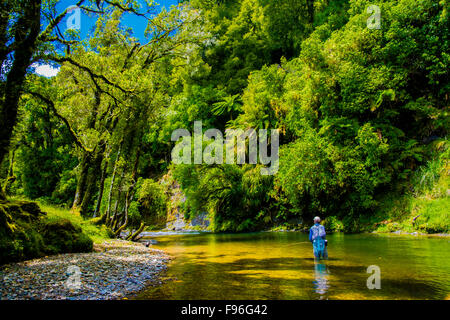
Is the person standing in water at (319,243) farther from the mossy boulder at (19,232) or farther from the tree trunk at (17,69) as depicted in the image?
the tree trunk at (17,69)

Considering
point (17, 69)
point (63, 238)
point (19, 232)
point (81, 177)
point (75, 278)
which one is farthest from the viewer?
point (81, 177)

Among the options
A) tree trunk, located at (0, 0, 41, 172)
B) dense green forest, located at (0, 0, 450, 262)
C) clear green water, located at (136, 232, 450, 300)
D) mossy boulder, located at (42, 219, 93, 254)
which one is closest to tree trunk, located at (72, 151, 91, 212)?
dense green forest, located at (0, 0, 450, 262)

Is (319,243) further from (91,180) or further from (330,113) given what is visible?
(91,180)

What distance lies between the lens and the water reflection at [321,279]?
5830 millimetres

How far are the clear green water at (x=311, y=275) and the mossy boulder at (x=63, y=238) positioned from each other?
10.4ft

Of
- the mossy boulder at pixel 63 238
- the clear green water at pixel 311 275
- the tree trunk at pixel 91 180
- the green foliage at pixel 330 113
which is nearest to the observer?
the clear green water at pixel 311 275

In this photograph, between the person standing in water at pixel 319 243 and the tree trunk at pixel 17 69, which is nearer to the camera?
the tree trunk at pixel 17 69

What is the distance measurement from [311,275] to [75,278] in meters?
5.31

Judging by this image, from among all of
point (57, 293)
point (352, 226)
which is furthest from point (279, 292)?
point (352, 226)

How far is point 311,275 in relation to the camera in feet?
23.5

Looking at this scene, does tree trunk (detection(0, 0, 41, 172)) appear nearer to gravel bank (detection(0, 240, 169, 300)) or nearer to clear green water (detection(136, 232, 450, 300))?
gravel bank (detection(0, 240, 169, 300))

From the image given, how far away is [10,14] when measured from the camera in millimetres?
7680

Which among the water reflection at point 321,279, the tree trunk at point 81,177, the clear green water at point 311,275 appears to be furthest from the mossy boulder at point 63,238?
the water reflection at point 321,279

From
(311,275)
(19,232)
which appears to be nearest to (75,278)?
(19,232)
